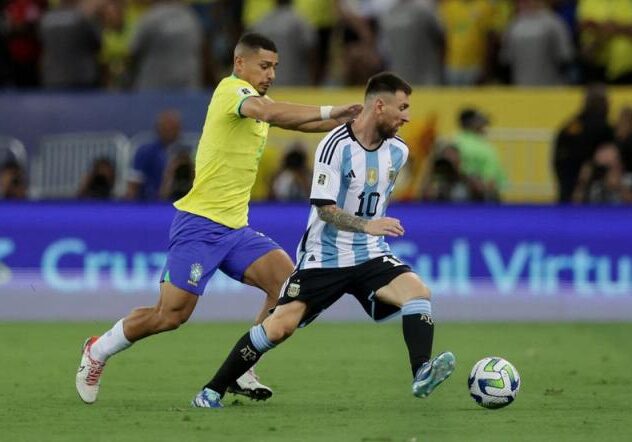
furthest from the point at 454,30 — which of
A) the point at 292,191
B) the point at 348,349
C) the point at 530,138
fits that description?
the point at 348,349

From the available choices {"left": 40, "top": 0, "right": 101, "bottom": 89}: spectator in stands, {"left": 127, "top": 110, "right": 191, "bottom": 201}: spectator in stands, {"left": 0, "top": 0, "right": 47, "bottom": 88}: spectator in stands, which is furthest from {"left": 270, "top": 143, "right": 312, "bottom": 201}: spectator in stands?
{"left": 0, "top": 0, "right": 47, "bottom": 88}: spectator in stands

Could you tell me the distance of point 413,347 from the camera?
995 centimetres

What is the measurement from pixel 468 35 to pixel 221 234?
31.1 ft

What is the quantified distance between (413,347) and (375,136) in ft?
4.39

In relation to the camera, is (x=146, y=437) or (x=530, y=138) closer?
(x=146, y=437)

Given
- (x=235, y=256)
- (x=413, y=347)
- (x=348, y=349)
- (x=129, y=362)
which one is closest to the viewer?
(x=413, y=347)

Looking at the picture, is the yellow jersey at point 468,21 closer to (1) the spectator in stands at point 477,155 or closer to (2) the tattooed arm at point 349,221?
(1) the spectator in stands at point 477,155

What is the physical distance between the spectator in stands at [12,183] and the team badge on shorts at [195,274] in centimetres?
817

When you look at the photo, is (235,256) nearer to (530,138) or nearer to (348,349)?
(348,349)

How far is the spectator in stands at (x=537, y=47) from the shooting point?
18.8 meters

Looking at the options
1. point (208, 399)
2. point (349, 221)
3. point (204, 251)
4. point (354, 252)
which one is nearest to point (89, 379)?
point (208, 399)

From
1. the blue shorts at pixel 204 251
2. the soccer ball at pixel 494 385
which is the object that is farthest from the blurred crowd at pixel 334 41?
the soccer ball at pixel 494 385

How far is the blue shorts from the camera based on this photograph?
10.4 meters

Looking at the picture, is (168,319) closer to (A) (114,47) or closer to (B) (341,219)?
(B) (341,219)
